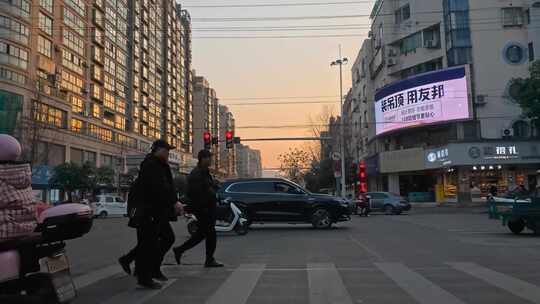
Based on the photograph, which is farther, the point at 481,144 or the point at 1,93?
the point at 1,93

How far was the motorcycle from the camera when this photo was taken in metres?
4.29

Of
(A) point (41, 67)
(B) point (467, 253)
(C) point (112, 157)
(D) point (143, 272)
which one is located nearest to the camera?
(D) point (143, 272)

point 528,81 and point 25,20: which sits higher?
point 25,20

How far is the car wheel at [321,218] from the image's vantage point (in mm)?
17347

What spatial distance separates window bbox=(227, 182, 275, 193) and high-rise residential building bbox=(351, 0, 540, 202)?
27.7 m

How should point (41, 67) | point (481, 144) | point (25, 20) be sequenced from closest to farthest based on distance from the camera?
point (481, 144) < point (25, 20) < point (41, 67)

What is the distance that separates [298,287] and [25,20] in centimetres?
4935

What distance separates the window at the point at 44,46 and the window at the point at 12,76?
4699 millimetres

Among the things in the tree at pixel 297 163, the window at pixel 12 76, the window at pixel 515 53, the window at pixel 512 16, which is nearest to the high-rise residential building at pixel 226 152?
the tree at pixel 297 163

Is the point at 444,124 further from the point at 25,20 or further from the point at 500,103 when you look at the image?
the point at 25,20

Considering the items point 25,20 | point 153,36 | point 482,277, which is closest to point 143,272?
point 482,277

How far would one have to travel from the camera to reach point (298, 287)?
650 cm

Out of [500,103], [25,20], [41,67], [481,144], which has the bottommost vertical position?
[481,144]

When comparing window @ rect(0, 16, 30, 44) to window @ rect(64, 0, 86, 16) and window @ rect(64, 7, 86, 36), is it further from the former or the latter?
window @ rect(64, 0, 86, 16)
